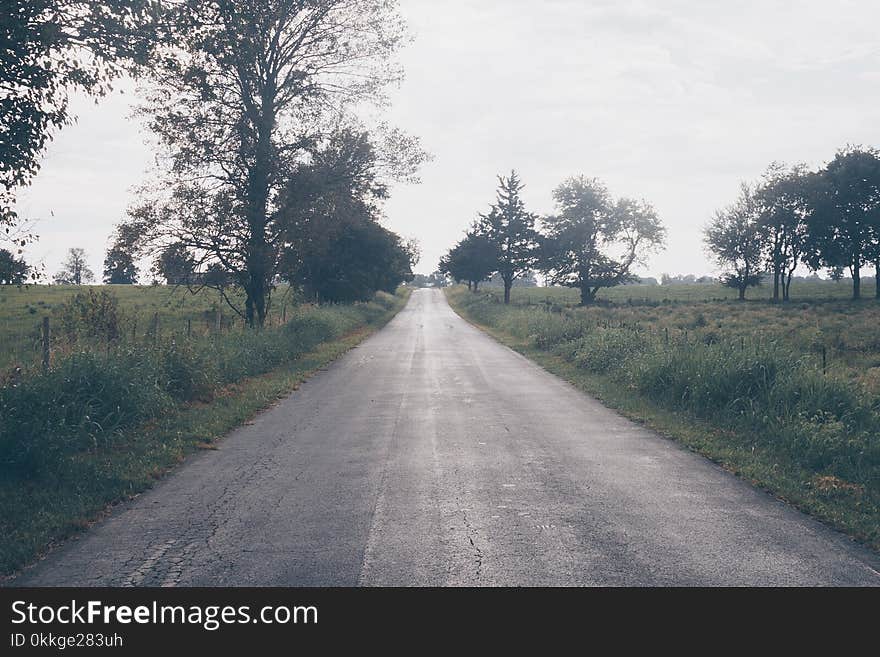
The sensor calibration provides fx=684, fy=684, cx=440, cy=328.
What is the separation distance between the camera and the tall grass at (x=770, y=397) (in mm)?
8773

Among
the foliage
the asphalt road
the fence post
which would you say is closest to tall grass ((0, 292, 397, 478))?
the fence post

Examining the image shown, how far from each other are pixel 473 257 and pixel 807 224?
3387 cm

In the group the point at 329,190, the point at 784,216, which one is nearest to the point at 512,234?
the point at 784,216

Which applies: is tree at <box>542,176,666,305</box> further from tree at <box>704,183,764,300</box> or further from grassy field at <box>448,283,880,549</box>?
grassy field at <box>448,283,880,549</box>

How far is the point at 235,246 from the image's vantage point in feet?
74.2

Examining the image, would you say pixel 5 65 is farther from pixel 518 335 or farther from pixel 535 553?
pixel 518 335

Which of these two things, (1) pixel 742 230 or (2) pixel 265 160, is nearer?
(2) pixel 265 160

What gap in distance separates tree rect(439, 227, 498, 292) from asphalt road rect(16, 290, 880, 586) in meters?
61.8

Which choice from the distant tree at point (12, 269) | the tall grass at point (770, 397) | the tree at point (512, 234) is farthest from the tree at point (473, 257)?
the distant tree at point (12, 269)

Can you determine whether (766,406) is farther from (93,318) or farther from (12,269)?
(93,318)

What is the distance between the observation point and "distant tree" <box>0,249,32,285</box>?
9164 millimetres

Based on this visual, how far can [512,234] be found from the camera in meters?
65.8
